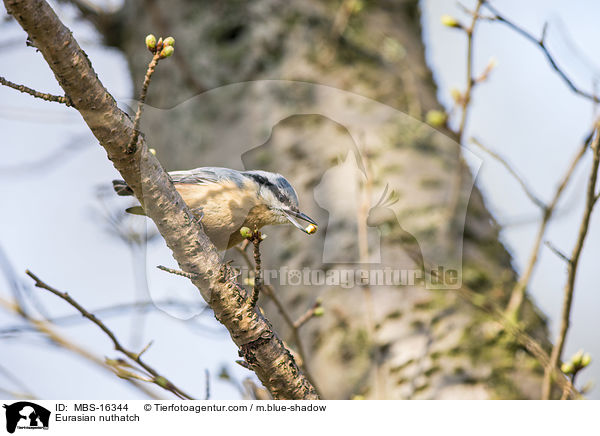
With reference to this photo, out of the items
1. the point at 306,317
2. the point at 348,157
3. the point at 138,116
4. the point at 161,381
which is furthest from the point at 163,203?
the point at 348,157

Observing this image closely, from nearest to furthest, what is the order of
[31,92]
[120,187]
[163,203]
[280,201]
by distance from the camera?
1. [31,92]
2. [163,203]
3. [120,187]
4. [280,201]

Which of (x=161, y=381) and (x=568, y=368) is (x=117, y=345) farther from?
(x=568, y=368)

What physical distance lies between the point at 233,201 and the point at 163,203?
417mm

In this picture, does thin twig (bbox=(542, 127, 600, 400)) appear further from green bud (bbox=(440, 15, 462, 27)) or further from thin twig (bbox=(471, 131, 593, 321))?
green bud (bbox=(440, 15, 462, 27))

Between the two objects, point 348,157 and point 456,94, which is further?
point 348,157

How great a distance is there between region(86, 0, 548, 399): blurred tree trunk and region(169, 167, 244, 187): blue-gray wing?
15 centimetres

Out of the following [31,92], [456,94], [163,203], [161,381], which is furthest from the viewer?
[456,94]

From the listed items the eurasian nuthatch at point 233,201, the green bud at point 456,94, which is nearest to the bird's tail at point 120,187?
the eurasian nuthatch at point 233,201

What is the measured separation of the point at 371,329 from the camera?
1.58 m

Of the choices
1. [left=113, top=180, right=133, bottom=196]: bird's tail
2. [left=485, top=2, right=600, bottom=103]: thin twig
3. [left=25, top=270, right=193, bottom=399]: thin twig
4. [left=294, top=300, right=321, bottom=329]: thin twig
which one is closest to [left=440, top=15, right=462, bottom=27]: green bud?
[left=485, top=2, right=600, bottom=103]: thin twig

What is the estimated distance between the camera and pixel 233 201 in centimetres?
142

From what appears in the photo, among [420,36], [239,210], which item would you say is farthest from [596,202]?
[420,36]
